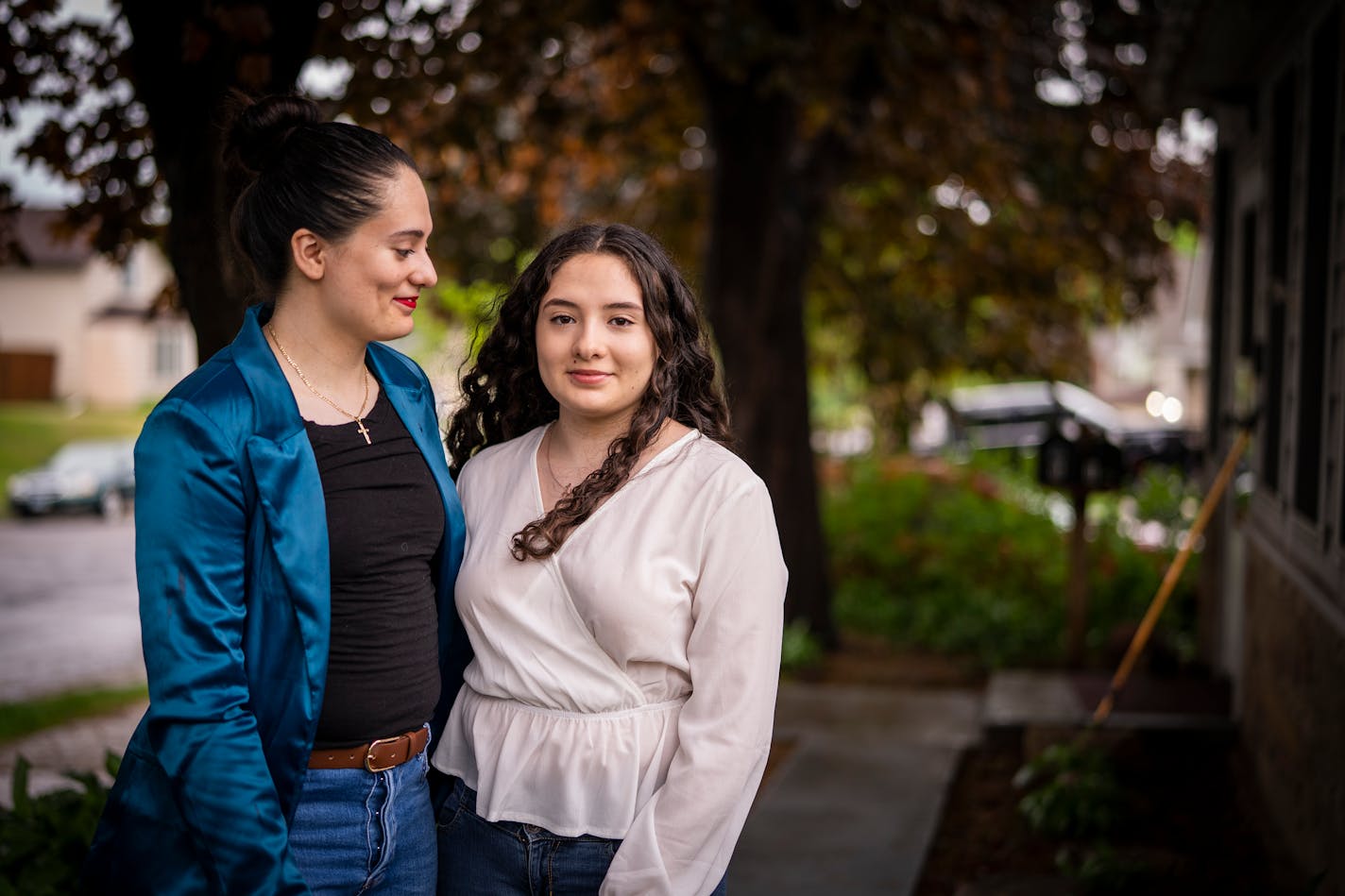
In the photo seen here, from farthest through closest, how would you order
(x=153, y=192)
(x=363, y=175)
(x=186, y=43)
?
1. (x=153, y=192)
2. (x=186, y=43)
3. (x=363, y=175)

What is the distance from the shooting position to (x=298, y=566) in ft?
6.86

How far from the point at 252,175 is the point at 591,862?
4.44 ft

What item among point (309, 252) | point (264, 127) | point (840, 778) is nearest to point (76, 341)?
point (840, 778)

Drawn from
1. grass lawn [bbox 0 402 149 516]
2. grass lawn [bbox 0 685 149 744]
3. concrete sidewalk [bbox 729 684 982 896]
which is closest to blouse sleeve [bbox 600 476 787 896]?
concrete sidewalk [bbox 729 684 982 896]

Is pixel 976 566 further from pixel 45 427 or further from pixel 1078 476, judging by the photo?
pixel 45 427

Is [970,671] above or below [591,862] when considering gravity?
below

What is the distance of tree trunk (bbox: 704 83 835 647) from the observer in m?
9.18

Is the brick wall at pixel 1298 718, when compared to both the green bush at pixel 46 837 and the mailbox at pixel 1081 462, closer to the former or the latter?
the mailbox at pixel 1081 462

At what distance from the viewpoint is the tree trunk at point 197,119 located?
3826 mm

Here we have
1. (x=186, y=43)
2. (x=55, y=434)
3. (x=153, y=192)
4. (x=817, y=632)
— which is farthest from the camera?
(x=55, y=434)

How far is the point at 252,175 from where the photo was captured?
2.36m

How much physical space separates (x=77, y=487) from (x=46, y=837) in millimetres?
21695

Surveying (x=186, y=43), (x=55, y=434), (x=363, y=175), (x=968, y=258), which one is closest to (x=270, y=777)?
(x=363, y=175)

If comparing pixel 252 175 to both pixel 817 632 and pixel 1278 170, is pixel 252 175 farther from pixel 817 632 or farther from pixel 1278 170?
pixel 817 632
